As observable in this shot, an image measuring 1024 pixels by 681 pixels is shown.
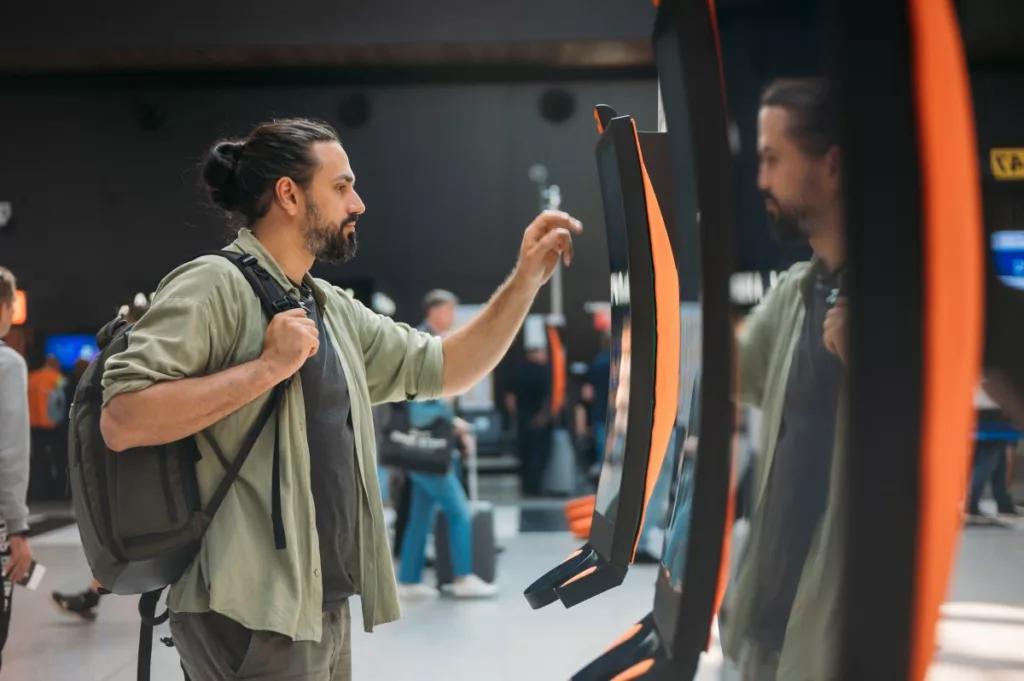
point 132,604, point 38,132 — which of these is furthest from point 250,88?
point 132,604

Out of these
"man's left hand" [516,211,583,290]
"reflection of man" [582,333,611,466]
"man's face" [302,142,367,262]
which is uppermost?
"man's face" [302,142,367,262]

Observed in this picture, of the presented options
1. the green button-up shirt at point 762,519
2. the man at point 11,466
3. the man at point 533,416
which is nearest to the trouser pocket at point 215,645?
the green button-up shirt at point 762,519

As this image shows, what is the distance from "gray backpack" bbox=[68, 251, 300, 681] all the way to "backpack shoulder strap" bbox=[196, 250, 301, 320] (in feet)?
0.43

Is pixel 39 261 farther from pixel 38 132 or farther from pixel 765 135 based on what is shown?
pixel 765 135

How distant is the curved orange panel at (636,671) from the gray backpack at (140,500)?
77cm

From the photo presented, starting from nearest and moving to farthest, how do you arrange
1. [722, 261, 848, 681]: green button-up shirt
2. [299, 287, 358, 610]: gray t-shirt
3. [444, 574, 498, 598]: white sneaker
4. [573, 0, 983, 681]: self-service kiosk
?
[573, 0, 983, 681]: self-service kiosk → [722, 261, 848, 681]: green button-up shirt → [299, 287, 358, 610]: gray t-shirt → [444, 574, 498, 598]: white sneaker

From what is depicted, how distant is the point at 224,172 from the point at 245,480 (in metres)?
0.60

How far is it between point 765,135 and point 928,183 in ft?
0.60

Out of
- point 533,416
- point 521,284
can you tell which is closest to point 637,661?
point 521,284

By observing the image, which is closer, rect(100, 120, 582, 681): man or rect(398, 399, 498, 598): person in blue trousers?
rect(100, 120, 582, 681): man

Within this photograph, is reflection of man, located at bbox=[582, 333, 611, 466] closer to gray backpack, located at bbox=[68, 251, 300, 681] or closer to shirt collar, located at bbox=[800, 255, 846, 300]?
gray backpack, located at bbox=[68, 251, 300, 681]

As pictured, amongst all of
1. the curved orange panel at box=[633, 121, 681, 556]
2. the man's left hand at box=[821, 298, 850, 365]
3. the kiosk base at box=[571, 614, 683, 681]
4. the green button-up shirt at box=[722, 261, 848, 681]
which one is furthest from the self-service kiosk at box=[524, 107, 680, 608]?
the man's left hand at box=[821, 298, 850, 365]

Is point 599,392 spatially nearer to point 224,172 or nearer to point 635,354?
point 224,172

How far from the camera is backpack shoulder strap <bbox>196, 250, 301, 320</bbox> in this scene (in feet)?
5.05
